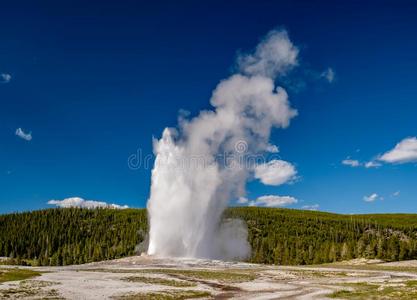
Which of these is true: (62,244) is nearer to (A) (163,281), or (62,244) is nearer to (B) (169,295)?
(A) (163,281)

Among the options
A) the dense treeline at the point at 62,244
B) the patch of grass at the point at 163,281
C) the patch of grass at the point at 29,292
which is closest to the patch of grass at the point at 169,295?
the patch of grass at the point at 29,292

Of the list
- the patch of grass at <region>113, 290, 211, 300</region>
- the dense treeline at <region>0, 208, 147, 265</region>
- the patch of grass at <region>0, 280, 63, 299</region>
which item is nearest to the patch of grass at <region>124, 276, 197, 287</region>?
the patch of grass at <region>113, 290, 211, 300</region>

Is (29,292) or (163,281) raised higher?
(29,292)

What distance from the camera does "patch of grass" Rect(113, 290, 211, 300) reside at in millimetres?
→ 35812

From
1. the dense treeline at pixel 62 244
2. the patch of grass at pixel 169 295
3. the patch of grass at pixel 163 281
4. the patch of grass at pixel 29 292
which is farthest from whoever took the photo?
the dense treeline at pixel 62 244

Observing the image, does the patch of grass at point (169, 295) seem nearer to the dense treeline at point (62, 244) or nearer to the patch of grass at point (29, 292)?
the patch of grass at point (29, 292)

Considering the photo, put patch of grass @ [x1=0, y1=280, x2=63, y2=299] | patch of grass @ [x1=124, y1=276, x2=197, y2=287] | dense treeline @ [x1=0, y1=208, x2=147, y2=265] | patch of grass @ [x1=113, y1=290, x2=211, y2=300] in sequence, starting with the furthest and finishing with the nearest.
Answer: dense treeline @ [x1=0, y1=208, x2=147, y2=265] < patch of grass @ [x1=124, y1=276, x2=197, y2=287] < patch of grass @ [x1=113, y1=290, x2=211, y2=300] < patch of grass @ [x1=0, y1=280, x2=63, y2=299]

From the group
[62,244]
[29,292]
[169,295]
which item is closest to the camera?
[29,292]

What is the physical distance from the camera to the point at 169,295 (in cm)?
3816

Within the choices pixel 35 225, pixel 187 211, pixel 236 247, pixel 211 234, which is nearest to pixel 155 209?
pixel 187 211

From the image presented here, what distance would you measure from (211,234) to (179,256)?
482 inches

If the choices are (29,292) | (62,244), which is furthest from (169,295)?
(62,244)

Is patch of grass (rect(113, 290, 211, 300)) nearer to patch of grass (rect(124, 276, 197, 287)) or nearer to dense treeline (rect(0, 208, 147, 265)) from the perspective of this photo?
patch of grass (rect(124, 276, 197, 287))

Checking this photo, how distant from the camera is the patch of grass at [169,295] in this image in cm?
3581
